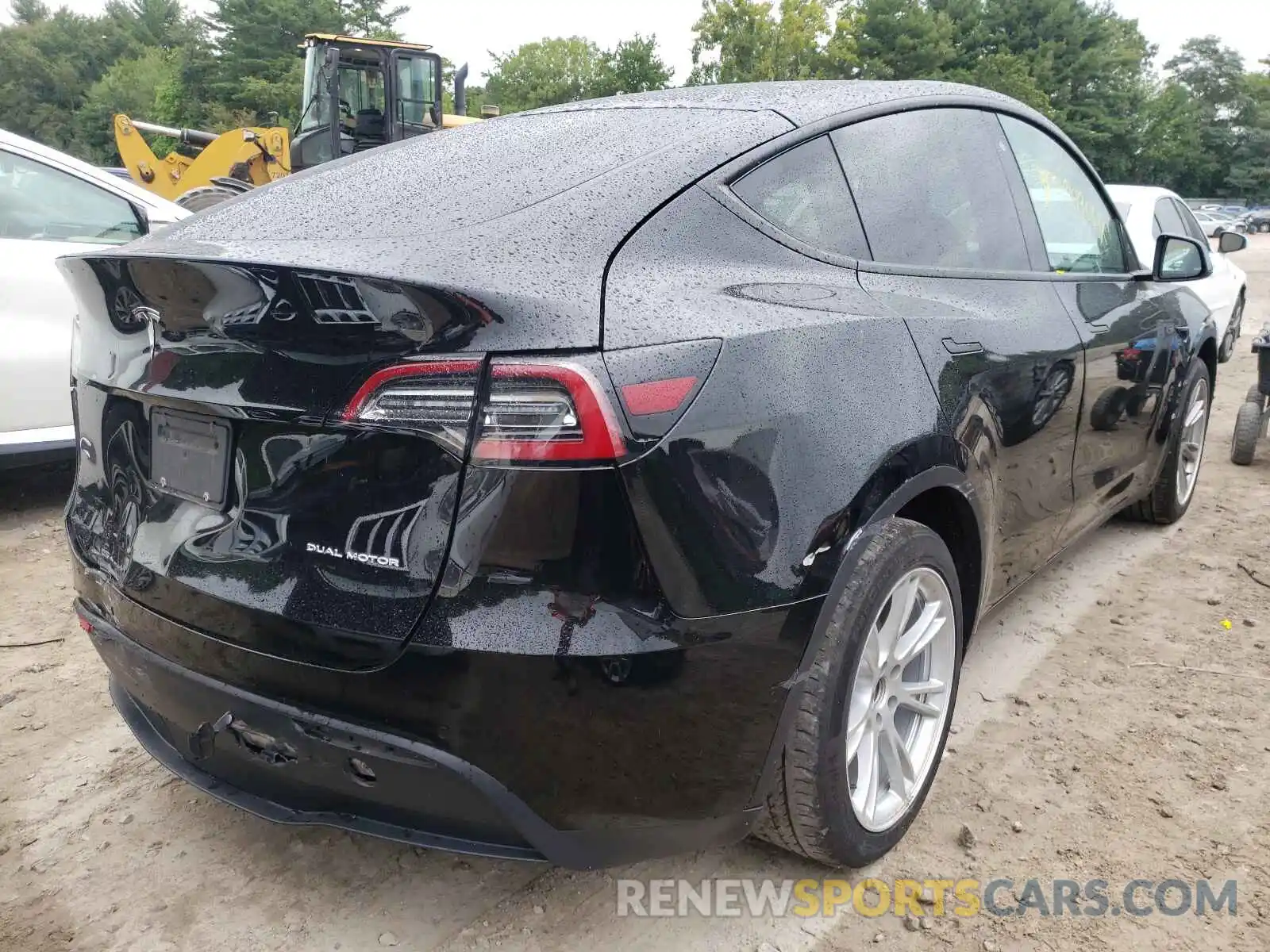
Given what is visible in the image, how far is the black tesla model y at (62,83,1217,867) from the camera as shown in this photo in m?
1.53

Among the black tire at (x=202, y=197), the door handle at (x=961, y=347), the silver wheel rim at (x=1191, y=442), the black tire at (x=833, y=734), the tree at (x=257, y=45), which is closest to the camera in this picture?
the black tire at (x=833, y=734)

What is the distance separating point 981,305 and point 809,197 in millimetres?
608

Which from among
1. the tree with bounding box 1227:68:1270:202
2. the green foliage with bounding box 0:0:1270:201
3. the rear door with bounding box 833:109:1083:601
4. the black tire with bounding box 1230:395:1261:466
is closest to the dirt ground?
the rear door with bounding box 833:109:1083:601

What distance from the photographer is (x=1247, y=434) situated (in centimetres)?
557

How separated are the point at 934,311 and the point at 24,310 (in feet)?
12.6

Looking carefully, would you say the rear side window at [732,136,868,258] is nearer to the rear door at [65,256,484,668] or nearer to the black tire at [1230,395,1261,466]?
the rear door at [65,256,484,668]

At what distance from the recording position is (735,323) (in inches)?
68.0

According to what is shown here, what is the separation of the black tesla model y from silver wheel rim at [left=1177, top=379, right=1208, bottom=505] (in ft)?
8.08

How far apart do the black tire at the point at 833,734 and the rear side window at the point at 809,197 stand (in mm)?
618

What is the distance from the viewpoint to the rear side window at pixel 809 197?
2.00 m

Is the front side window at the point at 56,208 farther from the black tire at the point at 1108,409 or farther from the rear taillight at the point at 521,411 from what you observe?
the black tire at the point at 1108,409

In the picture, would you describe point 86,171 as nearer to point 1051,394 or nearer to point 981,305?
point 981,305

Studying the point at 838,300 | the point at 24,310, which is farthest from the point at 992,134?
the point at 24,310

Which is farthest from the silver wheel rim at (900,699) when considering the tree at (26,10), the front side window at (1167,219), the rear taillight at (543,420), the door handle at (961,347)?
the tree at (26,10)
